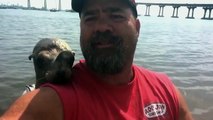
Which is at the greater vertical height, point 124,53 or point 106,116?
point 124,53

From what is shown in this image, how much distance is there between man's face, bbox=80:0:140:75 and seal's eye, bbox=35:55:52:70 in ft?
2.98

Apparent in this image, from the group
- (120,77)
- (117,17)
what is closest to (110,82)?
(120,77)

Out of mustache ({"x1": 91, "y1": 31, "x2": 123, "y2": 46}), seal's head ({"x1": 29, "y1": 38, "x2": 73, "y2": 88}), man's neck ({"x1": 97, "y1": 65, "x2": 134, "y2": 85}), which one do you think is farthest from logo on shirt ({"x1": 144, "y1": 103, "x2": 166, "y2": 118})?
seal's head ({"x1": 29, "y1": 38, "x2": 73, "y2": 88})

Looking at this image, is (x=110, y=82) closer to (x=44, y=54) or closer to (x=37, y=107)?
(x=37, y=107)

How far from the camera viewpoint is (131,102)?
2.60 m

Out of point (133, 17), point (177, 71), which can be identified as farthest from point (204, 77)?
point (133, 17)

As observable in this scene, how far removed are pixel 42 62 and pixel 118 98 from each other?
1280mm

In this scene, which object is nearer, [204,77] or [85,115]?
[85,115]

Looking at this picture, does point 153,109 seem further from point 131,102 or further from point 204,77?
point 204,77

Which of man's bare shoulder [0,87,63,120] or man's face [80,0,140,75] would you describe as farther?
man's face [80,0,140,75]

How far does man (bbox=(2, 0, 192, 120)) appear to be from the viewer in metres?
2.34

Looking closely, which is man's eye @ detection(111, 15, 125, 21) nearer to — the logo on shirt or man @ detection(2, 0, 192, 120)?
man @ detection(2, 0, 192, 120)

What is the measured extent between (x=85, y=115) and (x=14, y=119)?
48cm

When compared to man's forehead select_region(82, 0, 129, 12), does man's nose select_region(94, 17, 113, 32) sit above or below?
below
